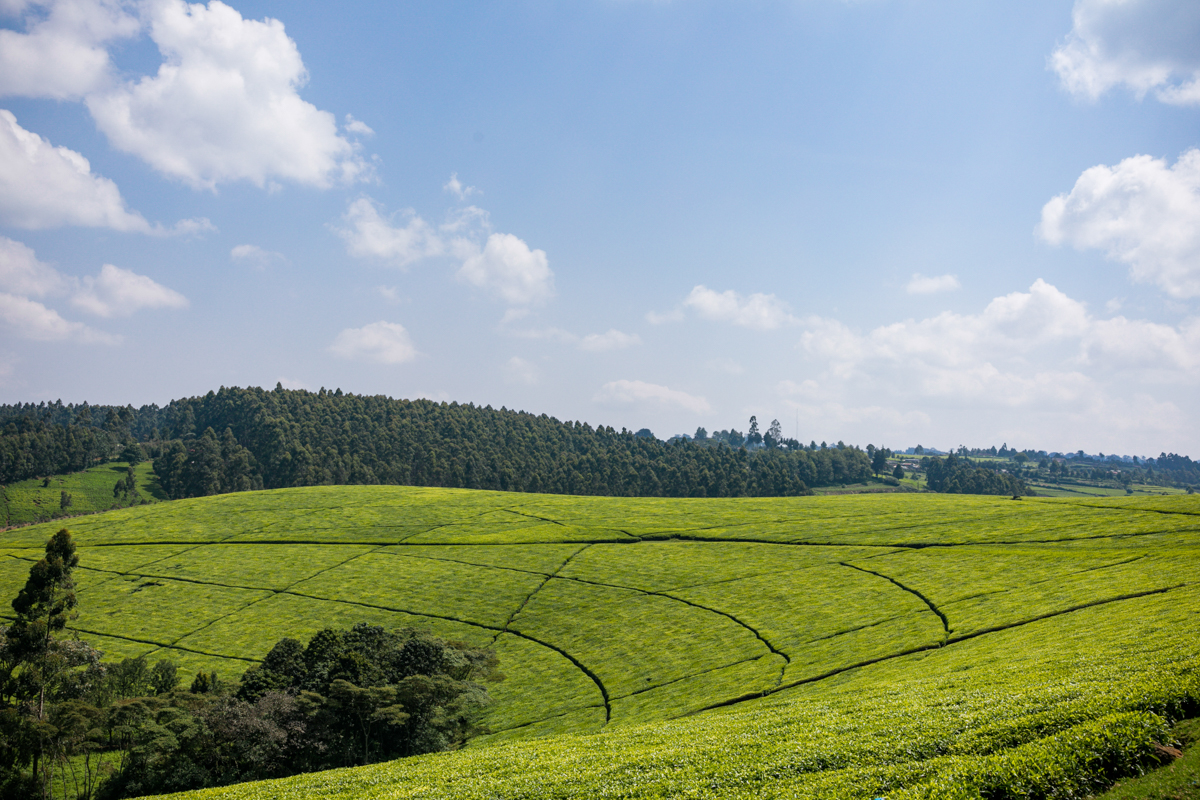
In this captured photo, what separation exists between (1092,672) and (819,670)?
23.6m

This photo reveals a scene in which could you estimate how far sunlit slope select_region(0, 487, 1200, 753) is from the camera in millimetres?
52375

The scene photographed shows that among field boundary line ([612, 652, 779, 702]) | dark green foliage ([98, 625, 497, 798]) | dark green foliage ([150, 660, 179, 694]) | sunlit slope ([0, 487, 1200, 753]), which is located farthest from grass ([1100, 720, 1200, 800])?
dark green foliage ([150, 660, 179, 694])

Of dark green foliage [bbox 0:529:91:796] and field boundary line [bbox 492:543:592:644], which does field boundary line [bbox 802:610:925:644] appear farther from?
dark green foliage [bbox 0:529:91:796]

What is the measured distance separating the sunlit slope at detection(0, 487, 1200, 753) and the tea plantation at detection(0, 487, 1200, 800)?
44 centimetres

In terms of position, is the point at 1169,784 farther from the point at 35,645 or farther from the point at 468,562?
the point at 468,562

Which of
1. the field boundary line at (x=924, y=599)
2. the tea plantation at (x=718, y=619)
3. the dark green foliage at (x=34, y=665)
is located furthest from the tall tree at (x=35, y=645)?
the field boundary line at (x=924, y=599)

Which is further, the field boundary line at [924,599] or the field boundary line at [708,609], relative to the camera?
the field boundary line at [708,609]

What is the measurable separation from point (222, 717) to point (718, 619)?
152 ft

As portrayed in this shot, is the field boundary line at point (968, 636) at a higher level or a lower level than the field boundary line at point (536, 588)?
higher

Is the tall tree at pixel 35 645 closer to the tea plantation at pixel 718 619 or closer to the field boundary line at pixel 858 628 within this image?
the tea plantation at pixel 718 619

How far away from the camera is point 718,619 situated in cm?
6875

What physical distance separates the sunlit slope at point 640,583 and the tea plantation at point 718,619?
438mm

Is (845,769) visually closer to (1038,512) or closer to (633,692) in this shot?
(633,692)

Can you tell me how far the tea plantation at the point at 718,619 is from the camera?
22172 millimetres
